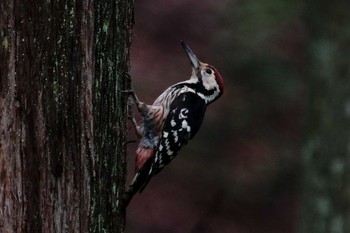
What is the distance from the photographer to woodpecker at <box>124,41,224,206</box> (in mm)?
5207

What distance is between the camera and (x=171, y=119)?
222 inches

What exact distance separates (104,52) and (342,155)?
156 inches

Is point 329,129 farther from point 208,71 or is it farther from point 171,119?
point 171,119

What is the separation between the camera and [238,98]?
42.2 ft

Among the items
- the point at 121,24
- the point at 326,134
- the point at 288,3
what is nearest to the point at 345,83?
the point at 326,134

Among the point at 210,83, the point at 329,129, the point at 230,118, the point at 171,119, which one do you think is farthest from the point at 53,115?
the point at 230,118

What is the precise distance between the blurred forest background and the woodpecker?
5119 mm

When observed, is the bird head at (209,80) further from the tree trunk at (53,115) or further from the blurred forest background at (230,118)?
the blurred forest background at (230,118)

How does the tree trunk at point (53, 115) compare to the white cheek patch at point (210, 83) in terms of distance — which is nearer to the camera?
the tree trunk at point (53, 115)

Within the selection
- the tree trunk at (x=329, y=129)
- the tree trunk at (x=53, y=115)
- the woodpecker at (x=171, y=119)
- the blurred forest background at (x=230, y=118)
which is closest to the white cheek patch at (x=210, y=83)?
the woodpecker at (x=171, y=119)

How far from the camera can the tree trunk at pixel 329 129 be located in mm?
7438

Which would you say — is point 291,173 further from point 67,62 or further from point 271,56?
point 67,62

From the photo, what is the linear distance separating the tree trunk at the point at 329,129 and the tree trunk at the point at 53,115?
3.91m

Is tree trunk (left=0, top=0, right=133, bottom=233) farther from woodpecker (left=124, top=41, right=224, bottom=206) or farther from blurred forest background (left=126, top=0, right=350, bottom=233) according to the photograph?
blurred forest background (left=126, top=0, right=350, bottom=233)
